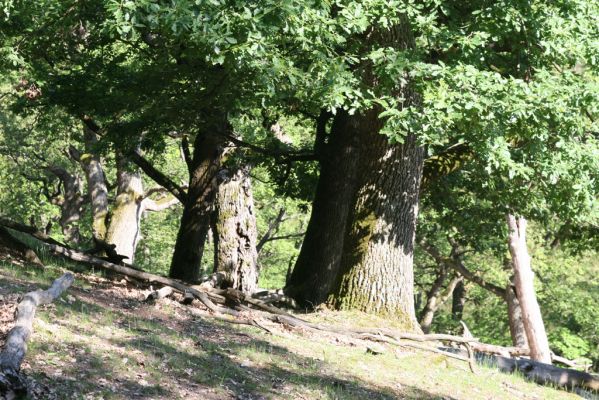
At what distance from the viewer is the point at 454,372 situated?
980cm

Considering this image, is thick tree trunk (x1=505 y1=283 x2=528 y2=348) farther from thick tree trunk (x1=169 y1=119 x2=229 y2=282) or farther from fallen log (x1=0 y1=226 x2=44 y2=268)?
fallen log (x1=0 y1=226 x2=44 y2=268)

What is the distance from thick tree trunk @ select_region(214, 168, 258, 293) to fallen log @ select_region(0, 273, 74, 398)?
8.28 metres

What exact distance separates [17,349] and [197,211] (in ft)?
35.1

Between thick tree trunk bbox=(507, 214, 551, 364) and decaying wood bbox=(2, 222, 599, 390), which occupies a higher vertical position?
thick tree trunk bbox=(507, 214, 551, 364)

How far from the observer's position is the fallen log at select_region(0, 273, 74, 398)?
510 centimetres

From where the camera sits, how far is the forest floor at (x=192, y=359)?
634 centimetres

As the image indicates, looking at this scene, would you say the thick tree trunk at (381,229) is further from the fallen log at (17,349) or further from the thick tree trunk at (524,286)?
the thick tree trunk at (524,286)

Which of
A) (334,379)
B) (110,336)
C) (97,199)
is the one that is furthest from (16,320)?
(97,199)

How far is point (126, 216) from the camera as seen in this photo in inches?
868

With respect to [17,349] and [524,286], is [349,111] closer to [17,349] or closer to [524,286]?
[17,349]

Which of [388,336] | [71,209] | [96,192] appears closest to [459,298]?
[71,209]

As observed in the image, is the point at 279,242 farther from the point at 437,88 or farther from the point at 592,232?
the point at 437,88

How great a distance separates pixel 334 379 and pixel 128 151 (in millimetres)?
8679

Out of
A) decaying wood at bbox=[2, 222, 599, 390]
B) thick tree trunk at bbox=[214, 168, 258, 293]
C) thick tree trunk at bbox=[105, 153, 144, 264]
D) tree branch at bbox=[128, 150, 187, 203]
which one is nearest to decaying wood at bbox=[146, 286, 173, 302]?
decaying wood at bbox=[2, 222, 599, 390]
